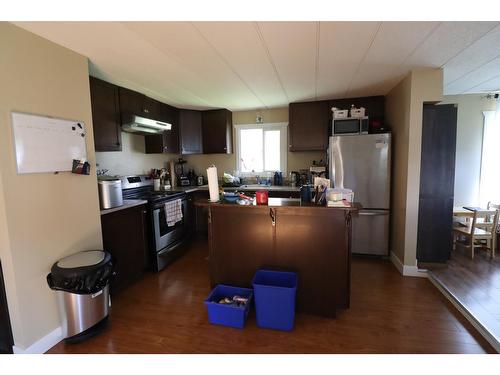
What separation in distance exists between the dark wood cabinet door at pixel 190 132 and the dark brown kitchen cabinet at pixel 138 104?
24.0 inches

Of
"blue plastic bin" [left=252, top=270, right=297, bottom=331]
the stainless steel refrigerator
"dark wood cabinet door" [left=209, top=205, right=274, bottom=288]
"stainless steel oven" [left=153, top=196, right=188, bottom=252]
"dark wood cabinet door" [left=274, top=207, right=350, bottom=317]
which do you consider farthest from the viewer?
the stainless steel refrigerator

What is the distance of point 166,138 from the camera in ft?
12.5

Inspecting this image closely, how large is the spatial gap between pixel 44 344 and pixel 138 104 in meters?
2.64

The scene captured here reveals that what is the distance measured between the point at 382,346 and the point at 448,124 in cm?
248

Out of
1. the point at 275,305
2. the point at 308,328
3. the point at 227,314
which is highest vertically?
the point at 275,305

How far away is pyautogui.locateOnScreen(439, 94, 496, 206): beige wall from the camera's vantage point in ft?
12.0

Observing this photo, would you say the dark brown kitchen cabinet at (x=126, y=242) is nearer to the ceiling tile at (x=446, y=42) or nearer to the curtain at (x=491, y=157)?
the ceiling tile at (x=446, y=42)

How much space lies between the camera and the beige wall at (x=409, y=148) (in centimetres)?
258

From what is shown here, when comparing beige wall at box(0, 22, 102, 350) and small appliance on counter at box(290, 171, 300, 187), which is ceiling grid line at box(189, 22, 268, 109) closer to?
beige wall at box(0, 22, 102, 350)

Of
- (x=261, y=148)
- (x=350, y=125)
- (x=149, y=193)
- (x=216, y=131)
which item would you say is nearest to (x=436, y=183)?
(x=350, y=125)

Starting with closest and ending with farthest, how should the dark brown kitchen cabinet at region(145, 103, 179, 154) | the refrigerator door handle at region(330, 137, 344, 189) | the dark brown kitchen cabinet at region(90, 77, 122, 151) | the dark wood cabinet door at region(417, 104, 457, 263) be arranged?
the dark brown kitchen cabinet at region(90, 77, 122, 151) → the dark wood cabinet door at region(417, 104, 457, 263) → the refrigerator door handle at region(330, 137, 344, 189) → the dark brown kitchen cabinet at region(145, 103, 179, 154)

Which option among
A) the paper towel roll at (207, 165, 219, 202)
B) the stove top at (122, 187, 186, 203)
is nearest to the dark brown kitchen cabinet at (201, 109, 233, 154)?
the stove top at (122, 187, 186, 203)

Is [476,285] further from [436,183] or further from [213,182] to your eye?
[213,182]

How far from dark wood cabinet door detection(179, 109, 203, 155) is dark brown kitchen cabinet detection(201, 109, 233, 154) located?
9cm
